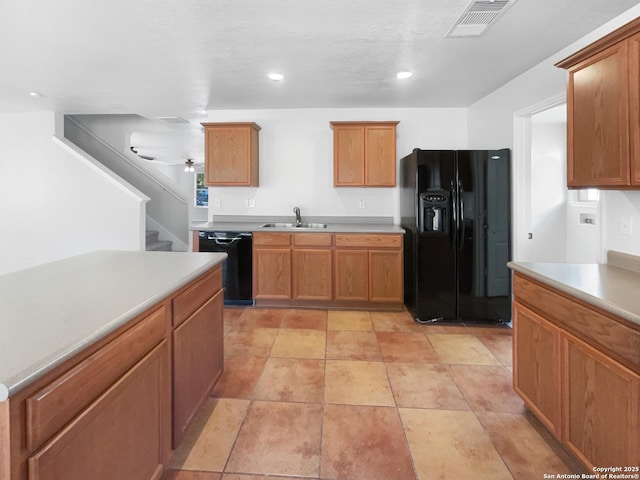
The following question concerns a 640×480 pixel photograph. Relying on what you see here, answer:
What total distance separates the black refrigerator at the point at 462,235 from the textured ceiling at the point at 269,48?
0.86 meters

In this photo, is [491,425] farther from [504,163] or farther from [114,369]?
[504,163]

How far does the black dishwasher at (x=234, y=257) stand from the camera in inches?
161

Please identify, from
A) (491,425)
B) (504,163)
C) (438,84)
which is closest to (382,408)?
(491,425)

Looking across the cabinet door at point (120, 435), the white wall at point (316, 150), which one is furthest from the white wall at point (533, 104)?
the cabinet door at point (120, 435)

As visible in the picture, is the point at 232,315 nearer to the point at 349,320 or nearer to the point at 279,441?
the point at 349,320

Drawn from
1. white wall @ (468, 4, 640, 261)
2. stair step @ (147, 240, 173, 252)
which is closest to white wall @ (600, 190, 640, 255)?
white wall @ (468, 4, 640, 261)

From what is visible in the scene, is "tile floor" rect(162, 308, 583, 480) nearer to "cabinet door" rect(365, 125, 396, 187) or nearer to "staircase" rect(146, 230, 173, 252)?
"cabinet door" rect(365, 125, 396, 187)

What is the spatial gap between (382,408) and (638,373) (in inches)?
50.5

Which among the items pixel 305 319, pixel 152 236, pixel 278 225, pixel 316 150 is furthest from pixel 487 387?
pixel 152 236

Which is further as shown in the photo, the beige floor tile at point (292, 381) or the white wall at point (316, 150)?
the white wall at point (316, 150)

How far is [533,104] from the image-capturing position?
10.4 feet

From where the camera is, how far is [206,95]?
4012 mm

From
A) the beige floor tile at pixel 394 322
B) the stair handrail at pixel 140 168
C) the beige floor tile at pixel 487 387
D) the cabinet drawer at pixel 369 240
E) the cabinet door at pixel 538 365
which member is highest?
the stair handrail at pixel 140 168

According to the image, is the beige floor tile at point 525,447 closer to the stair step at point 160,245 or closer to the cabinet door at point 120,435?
the cabinet door at point 120,435
